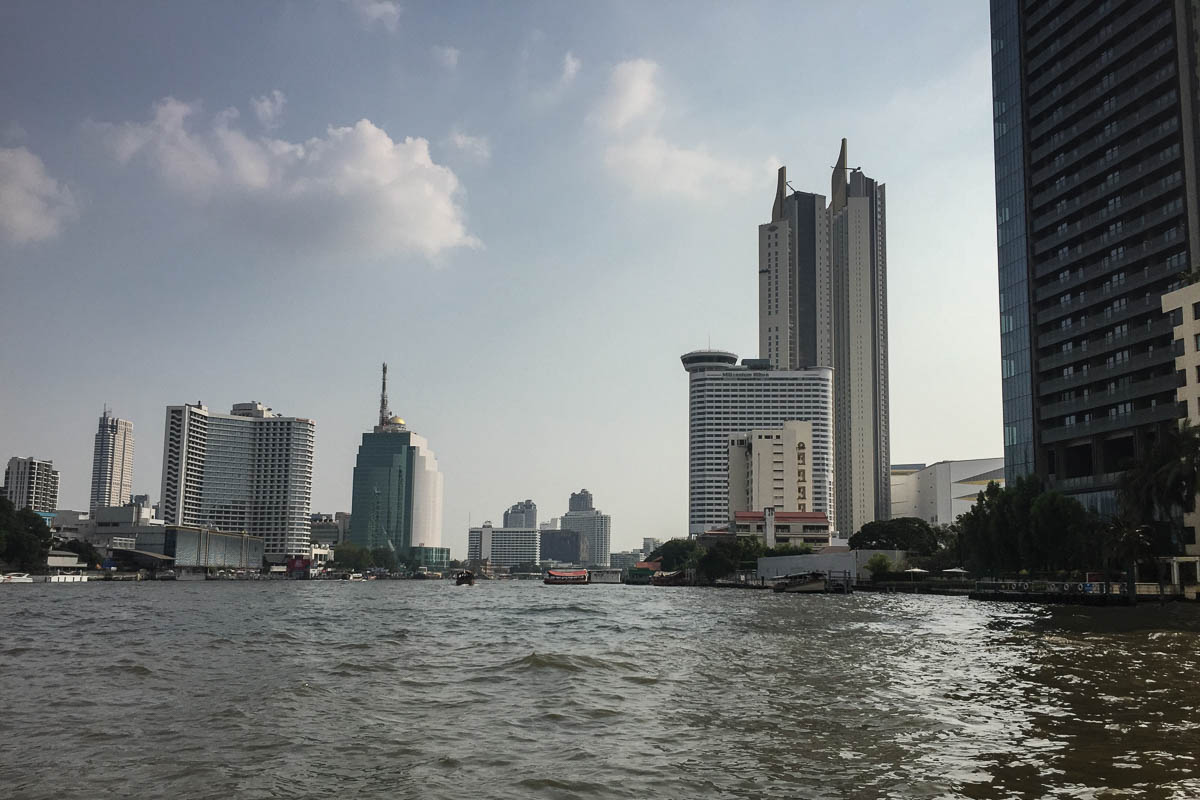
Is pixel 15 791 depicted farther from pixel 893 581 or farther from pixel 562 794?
pixel 893 581

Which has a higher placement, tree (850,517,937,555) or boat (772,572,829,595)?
tree (850,517,937,555)

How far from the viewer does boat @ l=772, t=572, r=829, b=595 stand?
128 meters

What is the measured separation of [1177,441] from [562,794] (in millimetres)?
71233

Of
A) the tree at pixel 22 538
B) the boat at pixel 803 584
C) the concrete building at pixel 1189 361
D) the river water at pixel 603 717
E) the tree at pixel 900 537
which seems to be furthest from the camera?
the tree at pixel 900 537

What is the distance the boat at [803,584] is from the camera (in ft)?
421

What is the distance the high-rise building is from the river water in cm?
7142

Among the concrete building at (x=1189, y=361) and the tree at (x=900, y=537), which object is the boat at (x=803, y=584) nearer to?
the concrete building at (x=1189, y=361)

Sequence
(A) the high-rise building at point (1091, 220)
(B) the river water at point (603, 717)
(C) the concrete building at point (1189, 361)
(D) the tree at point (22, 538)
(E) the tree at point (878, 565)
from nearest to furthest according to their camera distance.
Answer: (B) the river water at point (603, 717) < (C) the concrete building at point (1189, 361) < (A) the high-rise building at point (1091, 220) < (E) the tree at point (878, 565) < (D) the tree at point (22, 538)

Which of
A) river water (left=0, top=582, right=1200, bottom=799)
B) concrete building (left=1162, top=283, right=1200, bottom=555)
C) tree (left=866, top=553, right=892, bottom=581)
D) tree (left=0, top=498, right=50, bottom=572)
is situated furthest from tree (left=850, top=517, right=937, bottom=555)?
river water (left=0, top=582, right=1200, bottom=799)

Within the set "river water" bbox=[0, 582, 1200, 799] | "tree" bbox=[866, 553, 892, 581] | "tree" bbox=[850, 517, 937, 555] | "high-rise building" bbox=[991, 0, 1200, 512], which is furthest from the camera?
"tree" bbox=[850, 517, 937, 555]

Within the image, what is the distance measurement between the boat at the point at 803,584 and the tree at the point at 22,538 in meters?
112

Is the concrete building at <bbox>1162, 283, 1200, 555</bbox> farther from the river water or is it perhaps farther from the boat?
the boat

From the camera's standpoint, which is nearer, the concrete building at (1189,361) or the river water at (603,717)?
the river water at (603,717)

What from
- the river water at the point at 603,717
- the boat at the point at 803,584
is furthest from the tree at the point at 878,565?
the river water at the point at 603,717
